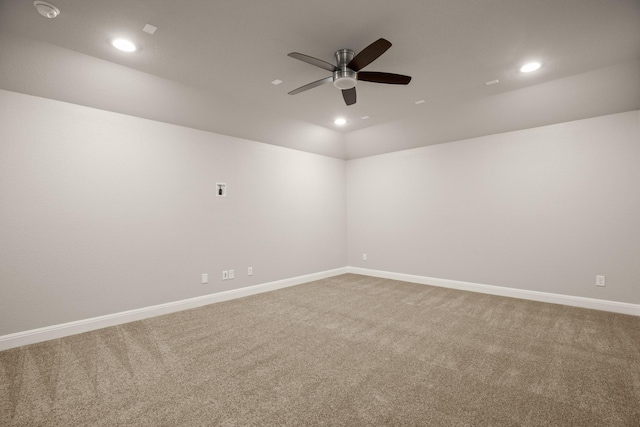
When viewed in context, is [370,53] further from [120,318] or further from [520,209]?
[120,318]

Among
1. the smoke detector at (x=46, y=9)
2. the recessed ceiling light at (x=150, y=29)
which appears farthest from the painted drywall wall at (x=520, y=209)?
the smoke detector at (x=46, y=9)

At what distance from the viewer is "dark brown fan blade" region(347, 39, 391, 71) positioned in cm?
228

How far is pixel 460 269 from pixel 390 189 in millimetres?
2046

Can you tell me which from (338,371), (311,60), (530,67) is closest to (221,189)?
(311,60)

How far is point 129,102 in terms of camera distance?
3504mm

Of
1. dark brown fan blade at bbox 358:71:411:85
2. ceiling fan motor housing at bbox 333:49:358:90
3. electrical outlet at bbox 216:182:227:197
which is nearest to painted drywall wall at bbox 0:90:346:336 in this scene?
electrical outlet at bbox 216:182:227:197

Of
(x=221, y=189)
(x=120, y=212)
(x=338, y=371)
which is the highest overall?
(x=221, y=189)

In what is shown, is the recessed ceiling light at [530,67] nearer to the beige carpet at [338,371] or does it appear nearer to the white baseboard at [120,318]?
the beige carpet at [338,371]

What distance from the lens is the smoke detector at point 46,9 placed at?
2127 millimetres

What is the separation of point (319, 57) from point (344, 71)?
398 mm

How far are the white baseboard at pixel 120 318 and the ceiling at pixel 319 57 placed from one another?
8.29ft

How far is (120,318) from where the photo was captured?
11.6ft

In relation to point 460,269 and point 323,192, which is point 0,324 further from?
point 460,269

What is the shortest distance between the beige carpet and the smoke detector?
286 centimetres
